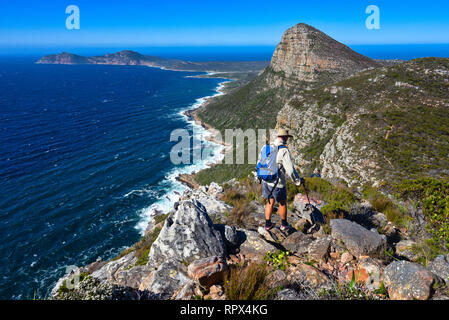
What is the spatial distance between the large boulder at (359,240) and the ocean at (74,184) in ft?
28.7

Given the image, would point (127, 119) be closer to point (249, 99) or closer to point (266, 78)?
point (249, 99)

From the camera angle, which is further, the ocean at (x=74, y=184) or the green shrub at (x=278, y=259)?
the ocean at (x=74, y=184)

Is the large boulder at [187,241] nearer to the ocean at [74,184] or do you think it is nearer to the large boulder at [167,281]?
the large boulder at [167,281]

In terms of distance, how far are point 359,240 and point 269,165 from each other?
280 centimetres

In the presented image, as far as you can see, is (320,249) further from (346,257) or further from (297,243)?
(297,243)

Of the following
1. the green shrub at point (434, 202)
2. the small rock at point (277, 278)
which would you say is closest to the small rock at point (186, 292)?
the small rock at point (277, 278)

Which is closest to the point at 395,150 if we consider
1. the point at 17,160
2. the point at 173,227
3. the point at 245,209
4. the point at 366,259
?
the point at 245,209

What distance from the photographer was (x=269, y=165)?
6.48 metres

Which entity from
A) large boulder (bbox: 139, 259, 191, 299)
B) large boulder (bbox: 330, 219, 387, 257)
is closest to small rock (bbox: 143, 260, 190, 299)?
large boulder (bbox: 139, 259, 191, 299)

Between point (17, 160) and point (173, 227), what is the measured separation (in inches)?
2476

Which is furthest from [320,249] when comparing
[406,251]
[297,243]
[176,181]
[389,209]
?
[176,181]

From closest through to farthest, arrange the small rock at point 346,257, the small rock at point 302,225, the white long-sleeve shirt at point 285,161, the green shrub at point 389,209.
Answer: the small rock at point 346,257 < the white long-sleeve shirt at point 285,161 < the small rock at point 302,225 < the green shrub at point 389,209

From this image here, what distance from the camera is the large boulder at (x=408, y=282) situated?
3.93 metres

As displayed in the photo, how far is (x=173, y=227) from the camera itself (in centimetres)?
643
